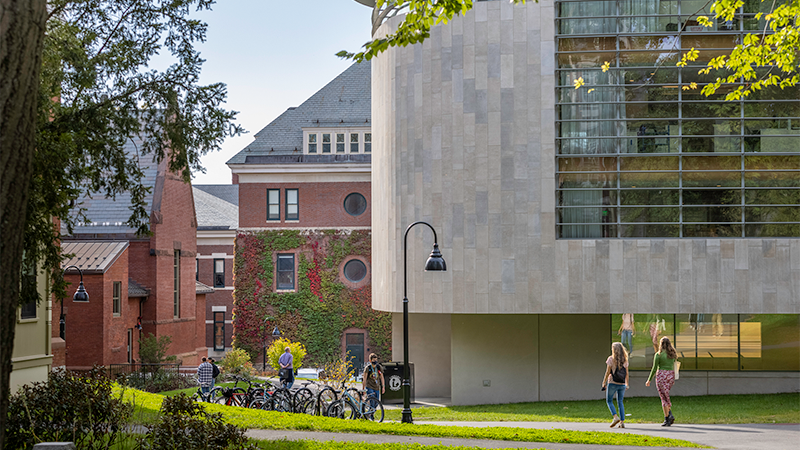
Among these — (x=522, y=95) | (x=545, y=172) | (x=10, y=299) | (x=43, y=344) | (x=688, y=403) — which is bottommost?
(x=688, y=403)

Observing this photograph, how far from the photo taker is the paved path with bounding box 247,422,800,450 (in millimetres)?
12031

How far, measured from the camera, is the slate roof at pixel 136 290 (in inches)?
1330

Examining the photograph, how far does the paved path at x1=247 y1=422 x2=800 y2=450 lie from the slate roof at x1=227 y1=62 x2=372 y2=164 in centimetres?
2650

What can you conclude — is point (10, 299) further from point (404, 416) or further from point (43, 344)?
point (43, 344)

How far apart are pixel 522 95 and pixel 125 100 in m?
13.4

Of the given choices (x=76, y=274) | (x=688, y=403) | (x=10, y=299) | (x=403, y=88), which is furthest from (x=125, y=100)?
(x=76, y=274)

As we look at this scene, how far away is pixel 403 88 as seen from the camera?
968 inches

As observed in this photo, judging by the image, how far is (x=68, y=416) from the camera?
9523 millimetres

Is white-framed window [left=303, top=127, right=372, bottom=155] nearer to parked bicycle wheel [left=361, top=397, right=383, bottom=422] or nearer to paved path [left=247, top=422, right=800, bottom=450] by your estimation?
parked bicycle wheel [left=361, top=397, right=383, bottom=422]

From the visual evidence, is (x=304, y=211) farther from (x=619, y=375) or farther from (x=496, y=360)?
(x=619, y=375)

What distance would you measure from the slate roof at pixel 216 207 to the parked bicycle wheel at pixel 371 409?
32562mm

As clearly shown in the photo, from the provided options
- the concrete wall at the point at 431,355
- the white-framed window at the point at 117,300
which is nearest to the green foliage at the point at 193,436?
the concrete wall at the point at 431,355

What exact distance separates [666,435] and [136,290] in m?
27.2

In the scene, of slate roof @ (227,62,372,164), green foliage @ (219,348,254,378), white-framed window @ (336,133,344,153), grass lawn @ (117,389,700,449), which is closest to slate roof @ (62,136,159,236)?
slate roof @ (227,62,372,164)
